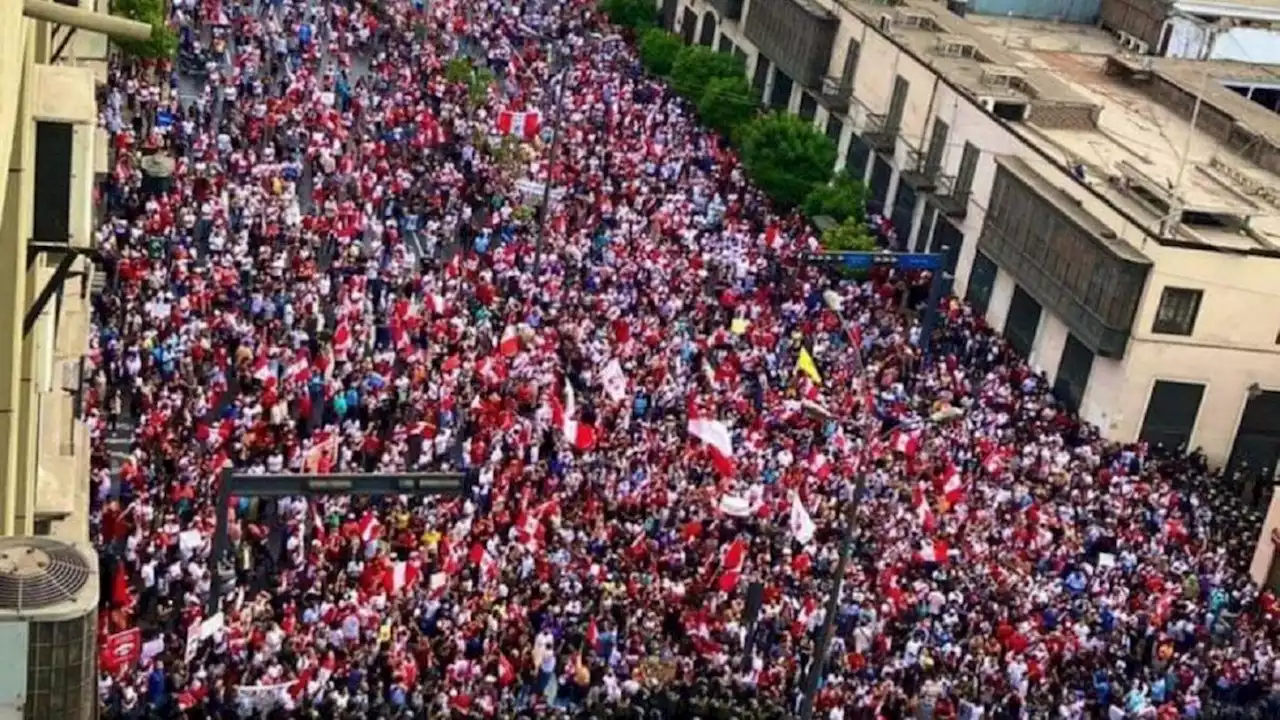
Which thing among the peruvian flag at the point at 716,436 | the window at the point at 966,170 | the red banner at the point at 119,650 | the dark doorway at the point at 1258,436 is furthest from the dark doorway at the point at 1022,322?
the red banner at the point at 119,650

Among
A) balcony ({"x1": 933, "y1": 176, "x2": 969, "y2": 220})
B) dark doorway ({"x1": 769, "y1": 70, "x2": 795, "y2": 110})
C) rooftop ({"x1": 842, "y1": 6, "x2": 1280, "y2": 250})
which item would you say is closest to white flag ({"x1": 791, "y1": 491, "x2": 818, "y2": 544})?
rooftop ({"x1": 842, "y1": 6, "x2": 1280, "y2": 250})

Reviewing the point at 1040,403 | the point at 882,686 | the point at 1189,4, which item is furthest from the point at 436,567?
the point at 1189,4

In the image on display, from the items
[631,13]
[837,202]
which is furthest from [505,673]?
[631,13]

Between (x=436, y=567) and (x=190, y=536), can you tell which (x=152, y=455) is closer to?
(x=190, y=536)

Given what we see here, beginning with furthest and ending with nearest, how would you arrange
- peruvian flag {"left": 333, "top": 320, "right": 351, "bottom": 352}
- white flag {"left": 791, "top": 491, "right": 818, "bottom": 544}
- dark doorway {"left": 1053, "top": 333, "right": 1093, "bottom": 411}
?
dark doorway {"left": 1053, "top": 333, "right": 1093, "bottom": 411}
peruvian flag {"left": 333, "top": 320, "right": 351, "bottom": 352}
white flag {"left": 791, "top": 491, "right": 818, "bottom": 544}

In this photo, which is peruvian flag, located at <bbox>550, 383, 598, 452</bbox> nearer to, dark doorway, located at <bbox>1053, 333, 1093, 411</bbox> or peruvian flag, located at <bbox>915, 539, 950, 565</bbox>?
peruvian flag, located at <bbox>915, 539, 950, 565</bbox>

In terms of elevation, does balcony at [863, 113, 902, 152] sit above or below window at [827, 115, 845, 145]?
above
